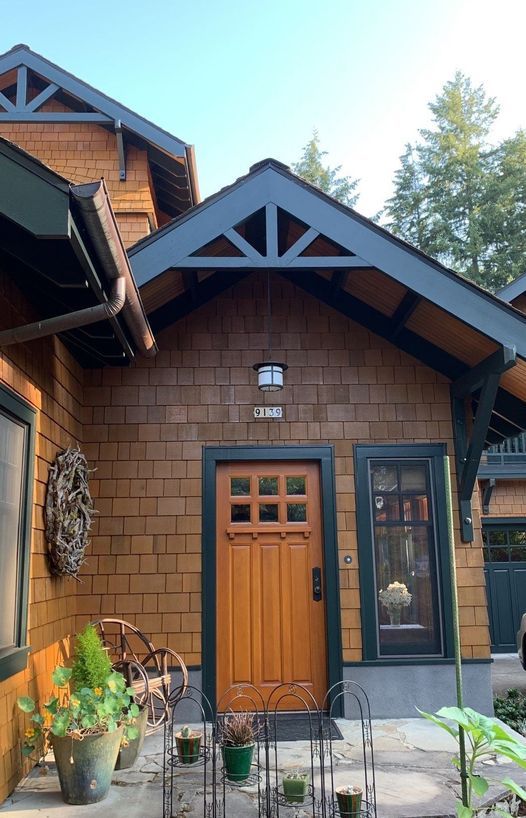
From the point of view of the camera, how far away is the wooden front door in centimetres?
505

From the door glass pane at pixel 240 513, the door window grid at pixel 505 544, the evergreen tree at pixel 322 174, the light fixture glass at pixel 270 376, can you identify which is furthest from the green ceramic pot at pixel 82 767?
the evergreen tree at pixel 322 174

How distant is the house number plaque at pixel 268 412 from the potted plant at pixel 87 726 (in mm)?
2273

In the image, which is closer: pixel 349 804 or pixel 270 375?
pixel 349 804

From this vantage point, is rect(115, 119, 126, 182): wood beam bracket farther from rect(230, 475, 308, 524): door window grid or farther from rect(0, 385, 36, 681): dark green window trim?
rect(0, 385, 36, 681): dark green window trim

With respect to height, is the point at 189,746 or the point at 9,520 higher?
the point at 9,520

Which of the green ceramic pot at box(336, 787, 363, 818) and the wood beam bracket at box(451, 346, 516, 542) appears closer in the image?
the green ceramic pot at box(336, 787, 363, 818)

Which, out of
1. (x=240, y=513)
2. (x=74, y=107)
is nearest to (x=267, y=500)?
(x=240, y=513)

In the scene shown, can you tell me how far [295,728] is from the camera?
4617mm

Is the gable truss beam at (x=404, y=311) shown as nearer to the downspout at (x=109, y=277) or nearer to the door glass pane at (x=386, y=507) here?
the door glass pane at (x=386, y=507)

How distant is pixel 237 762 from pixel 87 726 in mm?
788

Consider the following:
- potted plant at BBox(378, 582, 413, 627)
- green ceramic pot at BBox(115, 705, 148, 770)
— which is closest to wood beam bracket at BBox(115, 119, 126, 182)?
potted plant at BBox(378, 582, 413, 627)

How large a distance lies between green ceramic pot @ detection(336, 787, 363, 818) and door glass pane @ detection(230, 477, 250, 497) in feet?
8.48

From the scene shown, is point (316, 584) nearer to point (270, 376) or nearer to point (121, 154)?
point (270, 376)

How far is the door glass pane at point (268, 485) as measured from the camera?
531cm
